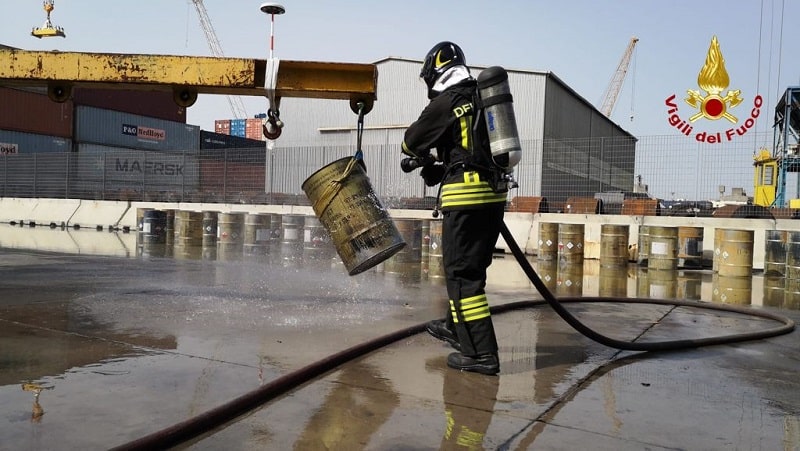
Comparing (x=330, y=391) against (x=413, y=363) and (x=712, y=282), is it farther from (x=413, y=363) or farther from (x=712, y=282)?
(x=712, y=282)

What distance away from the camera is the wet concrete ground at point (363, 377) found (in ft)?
7.85

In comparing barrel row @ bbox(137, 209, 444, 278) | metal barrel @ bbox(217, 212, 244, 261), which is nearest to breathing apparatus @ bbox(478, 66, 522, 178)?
barrel row @ bbox(137, 209, 444, 278)

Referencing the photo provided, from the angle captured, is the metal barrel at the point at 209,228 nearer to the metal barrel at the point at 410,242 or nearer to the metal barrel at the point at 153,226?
the metal barrel at the point at 153,226

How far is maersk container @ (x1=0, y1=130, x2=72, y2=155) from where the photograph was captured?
32094 millimetres

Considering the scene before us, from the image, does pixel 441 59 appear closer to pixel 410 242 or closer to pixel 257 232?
pixel 410 242

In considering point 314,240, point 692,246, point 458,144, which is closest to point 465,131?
point 458,144

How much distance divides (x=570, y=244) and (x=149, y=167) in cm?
1591

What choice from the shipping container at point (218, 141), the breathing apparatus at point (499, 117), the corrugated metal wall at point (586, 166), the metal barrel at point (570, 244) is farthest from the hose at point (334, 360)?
the shipping container at point (218, 141)

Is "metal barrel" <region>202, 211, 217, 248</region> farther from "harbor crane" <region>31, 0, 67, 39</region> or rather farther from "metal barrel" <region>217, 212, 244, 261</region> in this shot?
"harbor crane" <region>31, 0, 67, 39</region>

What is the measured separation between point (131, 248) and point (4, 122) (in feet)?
83.5

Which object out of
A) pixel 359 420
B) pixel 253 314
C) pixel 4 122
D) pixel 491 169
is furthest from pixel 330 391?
pixel 4 122

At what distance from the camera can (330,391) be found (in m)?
2.92

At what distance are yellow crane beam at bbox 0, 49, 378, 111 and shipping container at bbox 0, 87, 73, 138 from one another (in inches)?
1234

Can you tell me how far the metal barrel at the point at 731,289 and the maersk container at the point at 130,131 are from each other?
3705cm
